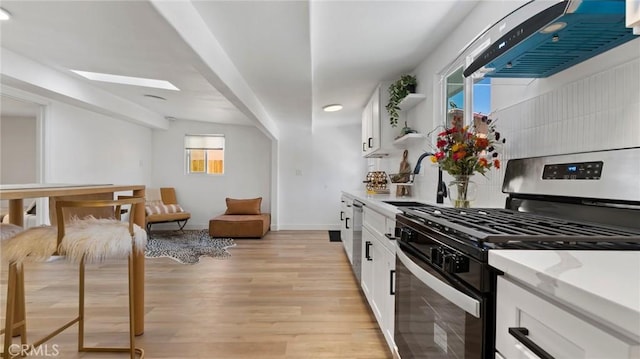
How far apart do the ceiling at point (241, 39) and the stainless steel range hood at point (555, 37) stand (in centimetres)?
96

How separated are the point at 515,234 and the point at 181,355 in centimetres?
200

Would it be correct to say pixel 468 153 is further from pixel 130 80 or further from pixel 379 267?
pixel 130 80

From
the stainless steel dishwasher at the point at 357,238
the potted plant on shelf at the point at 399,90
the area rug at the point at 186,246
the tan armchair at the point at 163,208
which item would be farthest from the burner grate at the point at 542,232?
the tan armchair at the point at 163,208

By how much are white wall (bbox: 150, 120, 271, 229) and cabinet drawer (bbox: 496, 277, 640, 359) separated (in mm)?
6351

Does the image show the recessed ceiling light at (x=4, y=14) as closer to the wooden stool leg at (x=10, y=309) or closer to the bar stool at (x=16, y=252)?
the bar stool at (x=16, y=252)

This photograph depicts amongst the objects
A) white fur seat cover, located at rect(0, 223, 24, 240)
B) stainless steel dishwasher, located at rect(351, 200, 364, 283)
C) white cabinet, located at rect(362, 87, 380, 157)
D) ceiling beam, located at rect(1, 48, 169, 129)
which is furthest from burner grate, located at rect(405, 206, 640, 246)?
ceiling beam, located at rect(1, 48, 169, 129)

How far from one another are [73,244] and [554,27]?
2215 mm

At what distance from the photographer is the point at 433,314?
3.62 ft

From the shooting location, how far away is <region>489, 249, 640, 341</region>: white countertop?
434 mm

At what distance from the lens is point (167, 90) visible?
168 inches

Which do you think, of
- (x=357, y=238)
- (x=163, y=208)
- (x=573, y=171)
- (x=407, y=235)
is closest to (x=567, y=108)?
(x=573, y=171)

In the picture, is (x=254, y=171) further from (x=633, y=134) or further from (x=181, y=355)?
(x=633, y=134)

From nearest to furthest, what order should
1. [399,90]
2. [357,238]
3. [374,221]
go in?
[374,221] → [357,238] → [399,90]

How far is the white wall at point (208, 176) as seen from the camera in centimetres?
678
